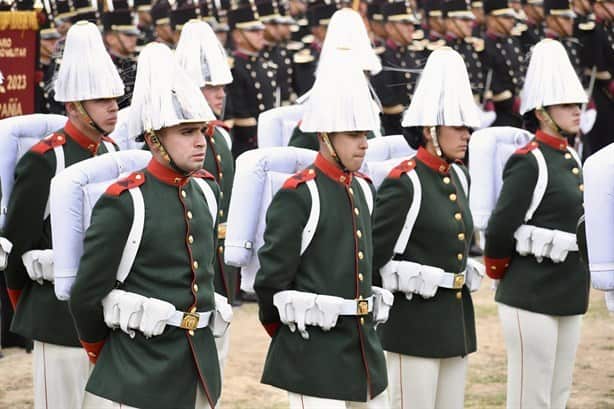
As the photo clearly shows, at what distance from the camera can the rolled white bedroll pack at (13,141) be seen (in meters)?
6.29

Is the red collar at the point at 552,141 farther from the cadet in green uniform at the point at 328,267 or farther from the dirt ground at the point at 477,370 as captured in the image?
the dirt ground at the point at 477,370

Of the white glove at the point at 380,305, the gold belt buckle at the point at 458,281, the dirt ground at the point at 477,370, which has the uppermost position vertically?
the white glove at the point at 380,305

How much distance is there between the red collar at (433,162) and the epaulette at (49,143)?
172 cm

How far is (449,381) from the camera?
21.1 feet

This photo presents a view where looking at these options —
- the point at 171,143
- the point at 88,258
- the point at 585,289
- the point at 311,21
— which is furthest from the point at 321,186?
the point at 311,21


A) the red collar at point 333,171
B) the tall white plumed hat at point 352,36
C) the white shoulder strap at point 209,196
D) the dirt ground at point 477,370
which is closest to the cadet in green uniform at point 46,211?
the white shoulder strap at point 209,196

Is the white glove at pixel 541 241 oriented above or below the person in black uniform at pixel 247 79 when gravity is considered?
above

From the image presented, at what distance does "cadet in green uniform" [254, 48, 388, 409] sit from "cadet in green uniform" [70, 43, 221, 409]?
408 millimetres

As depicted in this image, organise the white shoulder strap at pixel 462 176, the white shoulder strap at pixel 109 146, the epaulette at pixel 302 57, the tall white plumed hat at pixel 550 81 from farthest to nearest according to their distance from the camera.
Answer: the epaulette at pixel 302 57 → the tall white plumed hat at pixel 550 81 → the white shoulder strap at pixel 462 176 → the white shoulder strap at pixel 109 146

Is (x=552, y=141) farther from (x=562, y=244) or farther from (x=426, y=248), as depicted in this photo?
(x=426, y=248)

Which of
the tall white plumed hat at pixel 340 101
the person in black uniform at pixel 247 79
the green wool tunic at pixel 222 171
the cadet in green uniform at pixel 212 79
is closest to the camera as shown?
the tall white plumed hat at pixel 340 101

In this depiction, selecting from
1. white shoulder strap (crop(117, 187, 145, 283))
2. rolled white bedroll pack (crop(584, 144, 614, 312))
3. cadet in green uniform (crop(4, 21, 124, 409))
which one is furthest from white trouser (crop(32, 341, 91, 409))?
rolled white bedroll pack (crop(584, 144, 614, 312))

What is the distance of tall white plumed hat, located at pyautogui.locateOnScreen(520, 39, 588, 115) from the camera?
7.20 metres

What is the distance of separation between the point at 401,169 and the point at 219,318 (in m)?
1.38
